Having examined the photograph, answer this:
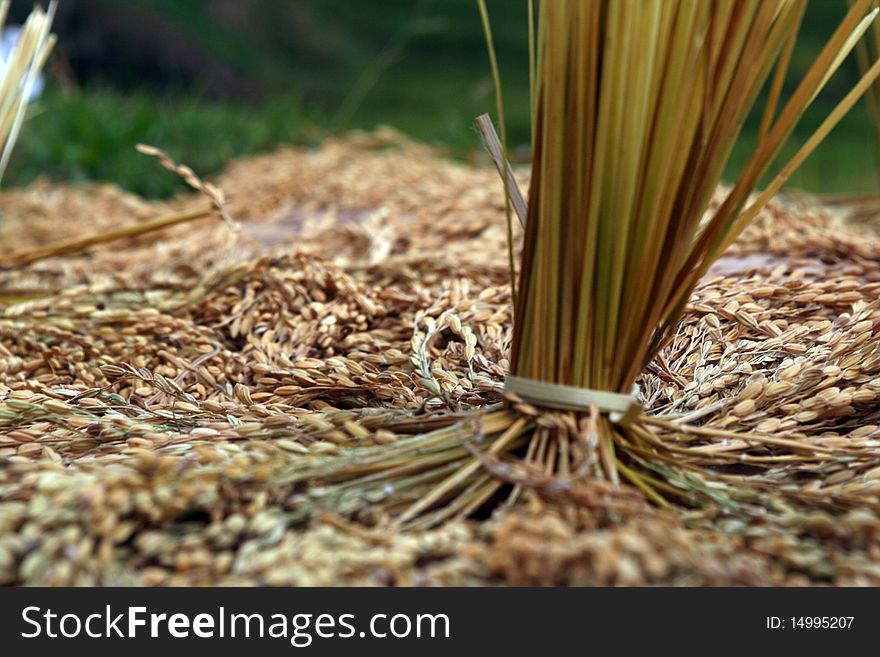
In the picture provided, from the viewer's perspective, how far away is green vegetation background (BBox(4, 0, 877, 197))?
3.63 meters

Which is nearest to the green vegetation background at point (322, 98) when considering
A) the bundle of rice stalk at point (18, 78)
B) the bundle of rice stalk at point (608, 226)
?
→ the bundle of rice stalk at point (18, 78)

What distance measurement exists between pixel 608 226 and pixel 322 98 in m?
6.08

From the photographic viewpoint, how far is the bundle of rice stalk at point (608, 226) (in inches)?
34.2

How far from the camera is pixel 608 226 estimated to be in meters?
0.90

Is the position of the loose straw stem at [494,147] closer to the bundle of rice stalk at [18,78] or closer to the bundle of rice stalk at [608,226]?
the bundle of rice stalk at [608,226]

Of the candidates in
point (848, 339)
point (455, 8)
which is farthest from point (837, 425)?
point (455, 8)

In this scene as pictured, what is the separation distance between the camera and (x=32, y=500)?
0.86m

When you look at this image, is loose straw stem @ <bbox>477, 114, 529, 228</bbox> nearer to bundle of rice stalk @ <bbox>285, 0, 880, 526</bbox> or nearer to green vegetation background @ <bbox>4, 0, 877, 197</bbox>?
bundle of rice stalk @ <bbox>285, 0, 880, 526</bbox>

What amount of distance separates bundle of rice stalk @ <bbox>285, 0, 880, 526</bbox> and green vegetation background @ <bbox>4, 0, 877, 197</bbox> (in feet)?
8.43

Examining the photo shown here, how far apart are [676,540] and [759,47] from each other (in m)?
0.47

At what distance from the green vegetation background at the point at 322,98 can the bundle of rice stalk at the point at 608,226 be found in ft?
8.43

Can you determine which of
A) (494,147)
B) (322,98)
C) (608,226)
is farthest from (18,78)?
(322,98)

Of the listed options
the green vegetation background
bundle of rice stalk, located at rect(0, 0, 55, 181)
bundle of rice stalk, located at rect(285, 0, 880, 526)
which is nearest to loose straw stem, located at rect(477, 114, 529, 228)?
bundle of rice stalk, located at rect(285, 0, 880, 526)

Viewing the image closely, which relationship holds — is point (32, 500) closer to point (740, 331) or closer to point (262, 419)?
point (262, 419)
